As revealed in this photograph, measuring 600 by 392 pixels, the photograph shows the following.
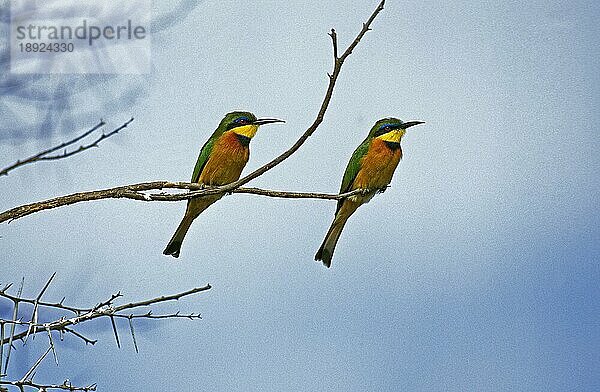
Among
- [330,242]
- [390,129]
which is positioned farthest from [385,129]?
[330,242]

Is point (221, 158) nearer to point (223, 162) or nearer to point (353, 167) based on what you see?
point (223, 162)

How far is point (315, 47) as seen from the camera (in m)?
2.33

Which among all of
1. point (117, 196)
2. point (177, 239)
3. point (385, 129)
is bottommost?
point (177, 239)

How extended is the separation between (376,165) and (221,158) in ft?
1.39

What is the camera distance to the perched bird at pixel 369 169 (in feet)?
7.50

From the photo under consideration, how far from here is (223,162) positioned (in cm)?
224

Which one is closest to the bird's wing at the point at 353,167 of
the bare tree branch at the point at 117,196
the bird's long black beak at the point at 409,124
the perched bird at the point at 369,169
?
the perched bird at the point at 369,169

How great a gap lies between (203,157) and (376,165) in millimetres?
474

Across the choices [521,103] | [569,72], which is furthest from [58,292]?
[569,72]

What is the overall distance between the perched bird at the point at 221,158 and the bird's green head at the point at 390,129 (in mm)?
279

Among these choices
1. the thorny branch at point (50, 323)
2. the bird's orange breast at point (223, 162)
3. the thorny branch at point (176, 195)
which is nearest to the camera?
the thorny branch at point (50, 323)

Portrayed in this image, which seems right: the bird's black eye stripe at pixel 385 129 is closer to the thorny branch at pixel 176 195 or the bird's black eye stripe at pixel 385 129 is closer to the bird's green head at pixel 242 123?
the bird's green head at pixel 242 123

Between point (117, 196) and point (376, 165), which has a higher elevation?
point (376, 165)

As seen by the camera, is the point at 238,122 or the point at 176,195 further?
the point at 238,122
